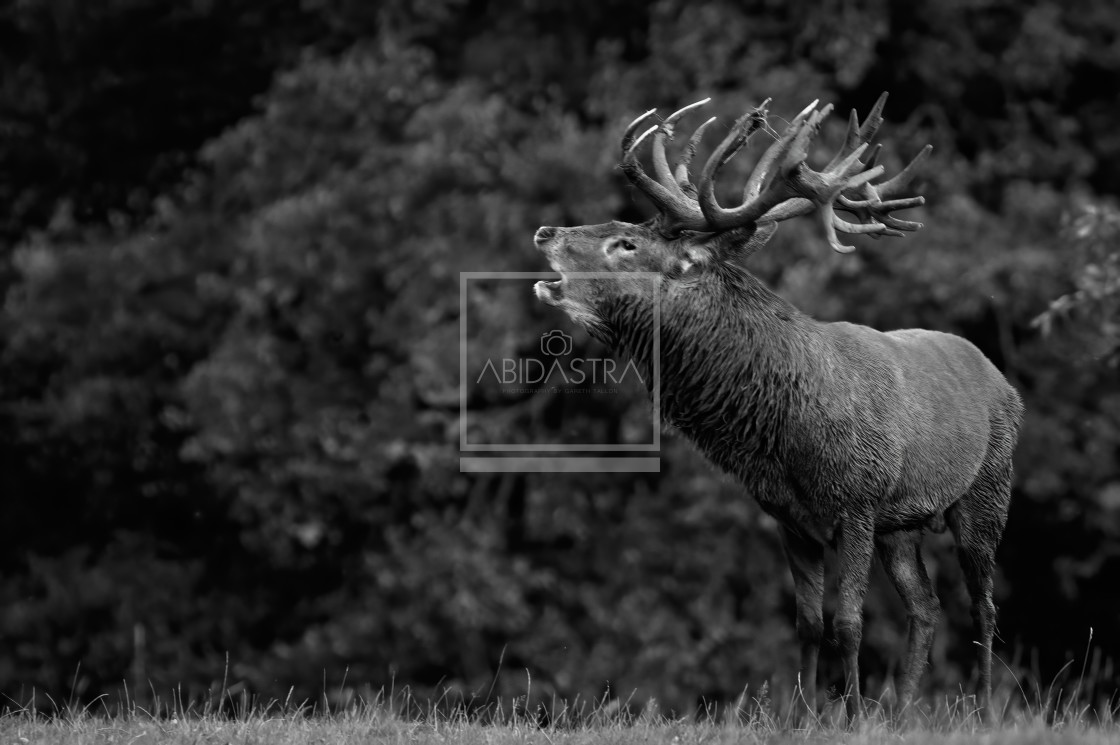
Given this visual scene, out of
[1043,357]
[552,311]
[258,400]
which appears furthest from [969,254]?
[258,400]

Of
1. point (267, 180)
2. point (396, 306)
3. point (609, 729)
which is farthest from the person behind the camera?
point (267, 180)

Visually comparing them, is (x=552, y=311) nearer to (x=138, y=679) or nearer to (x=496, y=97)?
(x=496, y=97)

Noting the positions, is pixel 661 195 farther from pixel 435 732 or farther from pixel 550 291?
pixel 435 732

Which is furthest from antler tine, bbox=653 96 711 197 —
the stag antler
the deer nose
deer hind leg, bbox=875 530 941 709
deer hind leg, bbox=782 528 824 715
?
deer hind leg, bbox=875 530 941 709

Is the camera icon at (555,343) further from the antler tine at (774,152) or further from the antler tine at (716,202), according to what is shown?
the antler tine at (716,202)

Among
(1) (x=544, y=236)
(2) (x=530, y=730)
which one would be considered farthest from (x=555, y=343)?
(2) (x=530, y=730)

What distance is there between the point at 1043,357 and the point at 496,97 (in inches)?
211

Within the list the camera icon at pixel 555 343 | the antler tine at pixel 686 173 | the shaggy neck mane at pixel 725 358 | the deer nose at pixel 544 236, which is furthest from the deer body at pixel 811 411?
the camera icon at pixel 555 343

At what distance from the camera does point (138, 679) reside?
1306 cm

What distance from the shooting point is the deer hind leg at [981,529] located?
6.08 meters

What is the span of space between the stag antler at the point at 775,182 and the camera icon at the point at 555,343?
19.0 feet

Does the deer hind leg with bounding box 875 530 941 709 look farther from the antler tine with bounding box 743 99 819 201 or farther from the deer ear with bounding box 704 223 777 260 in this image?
the antler tine with bounding box 743 99 819 201

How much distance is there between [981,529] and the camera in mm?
6156

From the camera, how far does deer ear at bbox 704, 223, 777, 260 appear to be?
588 cm
